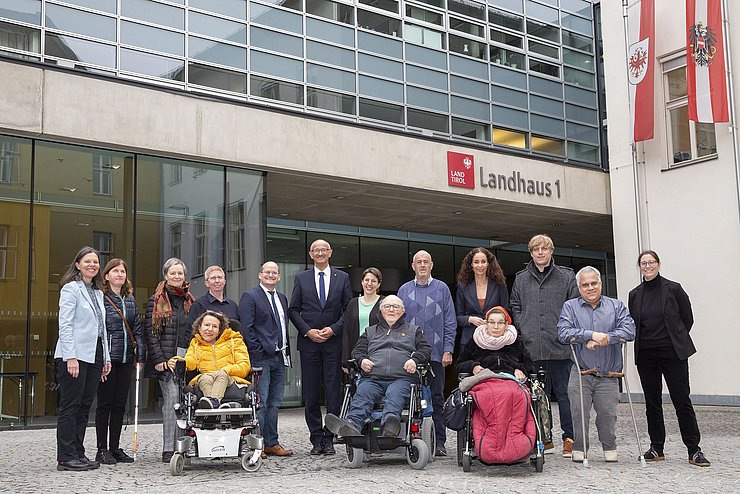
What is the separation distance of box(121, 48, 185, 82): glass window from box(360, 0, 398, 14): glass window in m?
4.55

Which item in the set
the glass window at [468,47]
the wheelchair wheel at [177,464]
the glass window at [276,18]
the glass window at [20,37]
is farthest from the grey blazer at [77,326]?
the glass window at [468,47]

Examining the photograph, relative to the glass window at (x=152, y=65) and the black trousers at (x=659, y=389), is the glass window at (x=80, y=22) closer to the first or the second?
the glass window at (x=152, y=65)

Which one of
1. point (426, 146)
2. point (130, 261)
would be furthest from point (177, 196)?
point (426, 146)

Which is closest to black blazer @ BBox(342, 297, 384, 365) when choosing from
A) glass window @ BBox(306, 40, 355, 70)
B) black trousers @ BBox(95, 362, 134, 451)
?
black trousers @ BBox(95, 362, 134, 451)

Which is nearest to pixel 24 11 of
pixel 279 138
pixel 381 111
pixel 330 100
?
pixel 279 138

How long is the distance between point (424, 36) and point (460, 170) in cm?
371

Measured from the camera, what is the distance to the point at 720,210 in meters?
14.3

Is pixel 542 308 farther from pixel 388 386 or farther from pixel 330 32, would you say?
pixel 330 32

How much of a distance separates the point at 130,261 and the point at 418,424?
7195 mm

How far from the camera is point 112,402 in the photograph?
7582 mm

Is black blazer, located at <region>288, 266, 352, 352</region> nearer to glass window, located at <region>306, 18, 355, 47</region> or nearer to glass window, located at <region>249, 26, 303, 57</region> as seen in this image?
glass window, located at <region>249, 26, 303, 57</region>

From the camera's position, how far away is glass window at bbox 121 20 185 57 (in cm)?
1412

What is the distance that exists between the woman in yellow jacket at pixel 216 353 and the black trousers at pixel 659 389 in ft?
11.6

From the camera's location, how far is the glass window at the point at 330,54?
53.7 feet
